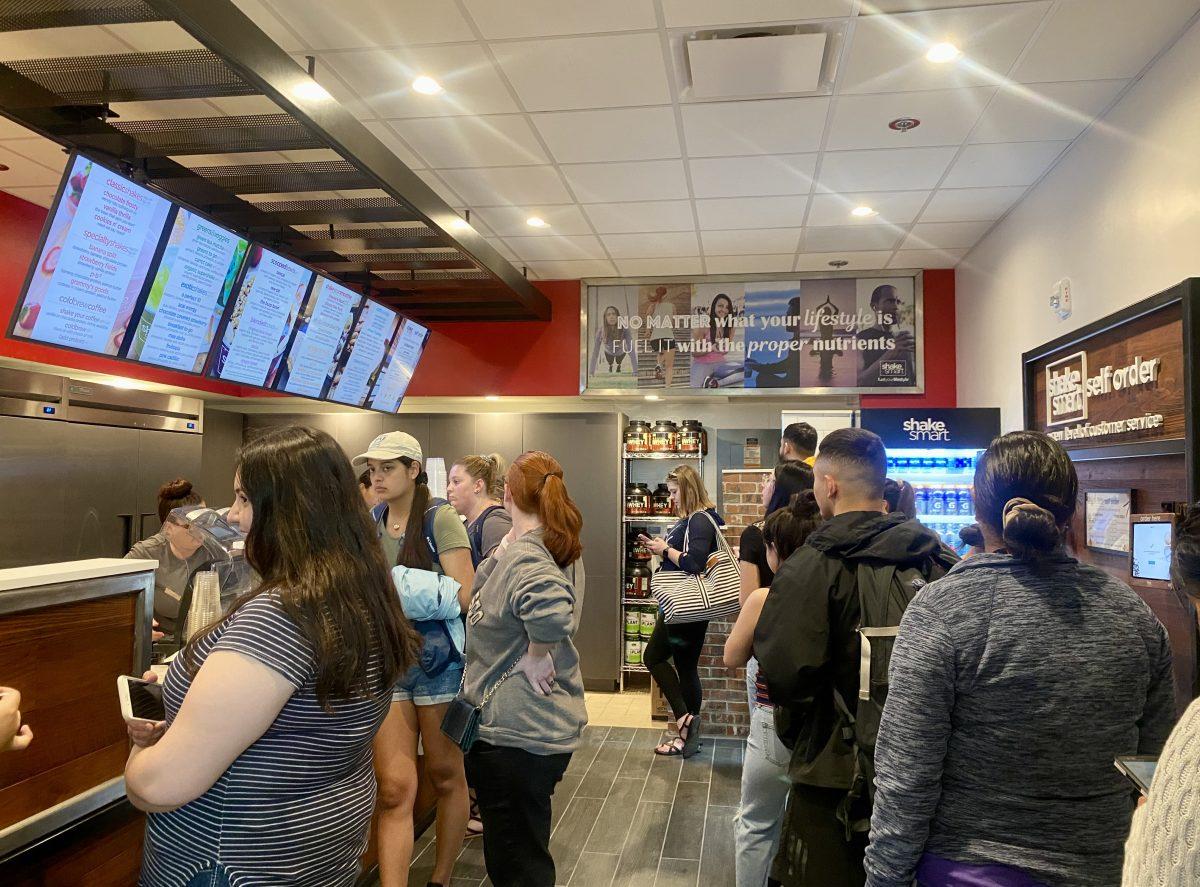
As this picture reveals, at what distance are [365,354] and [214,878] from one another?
4100 mm

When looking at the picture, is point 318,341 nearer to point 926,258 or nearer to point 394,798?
point 394,798

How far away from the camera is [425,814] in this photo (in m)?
3.60

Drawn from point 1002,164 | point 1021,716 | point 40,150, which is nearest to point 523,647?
point 1021,716

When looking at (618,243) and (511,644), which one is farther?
(618,243)

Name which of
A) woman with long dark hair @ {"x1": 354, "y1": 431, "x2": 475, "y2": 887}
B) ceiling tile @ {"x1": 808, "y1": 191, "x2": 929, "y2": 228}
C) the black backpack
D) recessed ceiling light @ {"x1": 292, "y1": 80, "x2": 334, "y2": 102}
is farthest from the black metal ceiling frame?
the black backpack

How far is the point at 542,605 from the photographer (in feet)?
7.95

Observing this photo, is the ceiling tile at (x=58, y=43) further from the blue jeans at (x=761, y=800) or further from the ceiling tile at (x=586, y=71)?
the blue jeans at (x=761, y=800)

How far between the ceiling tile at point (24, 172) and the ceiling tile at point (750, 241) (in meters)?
3.97

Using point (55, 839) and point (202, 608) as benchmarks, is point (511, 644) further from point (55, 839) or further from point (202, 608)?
point (55, 839)

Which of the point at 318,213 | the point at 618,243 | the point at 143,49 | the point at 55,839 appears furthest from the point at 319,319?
the point at 55,839

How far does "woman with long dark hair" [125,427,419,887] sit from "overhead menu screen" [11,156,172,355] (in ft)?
6.57

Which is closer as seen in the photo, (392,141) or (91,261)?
(91,261)

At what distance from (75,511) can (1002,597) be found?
4.98 meters

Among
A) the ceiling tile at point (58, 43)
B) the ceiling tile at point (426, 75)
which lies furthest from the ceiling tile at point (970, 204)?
the ceiling tile at point (58, 43)
